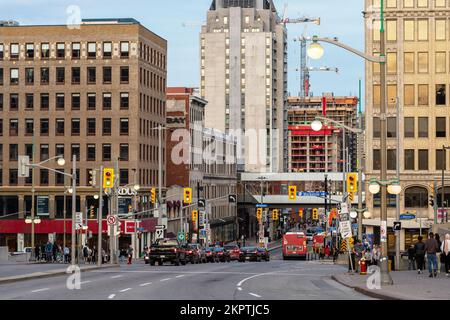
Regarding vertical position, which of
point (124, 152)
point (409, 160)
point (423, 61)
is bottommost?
point (409, 160)

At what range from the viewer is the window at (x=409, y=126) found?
9825 centimetres

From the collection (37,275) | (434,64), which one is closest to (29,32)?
(434,64)

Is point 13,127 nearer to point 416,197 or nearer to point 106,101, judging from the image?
point 106,101

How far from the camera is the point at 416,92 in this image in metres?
97.6

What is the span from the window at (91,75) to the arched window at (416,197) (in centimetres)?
3627

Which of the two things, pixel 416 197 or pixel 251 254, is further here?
pixel 416 197

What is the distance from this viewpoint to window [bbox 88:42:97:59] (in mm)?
105625

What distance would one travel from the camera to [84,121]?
106188 millimetres

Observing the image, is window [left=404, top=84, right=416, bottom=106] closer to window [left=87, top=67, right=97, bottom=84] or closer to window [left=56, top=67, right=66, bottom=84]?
window [left=87, top=67, right=97, bottom=84]

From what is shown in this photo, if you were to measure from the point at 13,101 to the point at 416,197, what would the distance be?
4548 centimetres

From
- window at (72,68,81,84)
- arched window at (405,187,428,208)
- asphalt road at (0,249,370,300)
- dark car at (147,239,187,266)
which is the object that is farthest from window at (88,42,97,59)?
asphalt road at (0,249,370,300)

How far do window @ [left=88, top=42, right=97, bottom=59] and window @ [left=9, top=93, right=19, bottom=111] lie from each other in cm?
946

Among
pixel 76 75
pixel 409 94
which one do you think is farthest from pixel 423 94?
pixel 76 75
